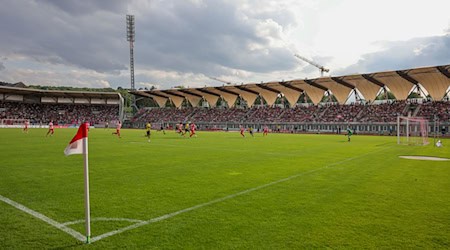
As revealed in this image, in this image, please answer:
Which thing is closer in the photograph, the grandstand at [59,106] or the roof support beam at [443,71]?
the roof support beam at [443,71]

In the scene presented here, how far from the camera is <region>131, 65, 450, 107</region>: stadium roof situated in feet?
182

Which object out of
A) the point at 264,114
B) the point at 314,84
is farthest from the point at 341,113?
the point at 264,114

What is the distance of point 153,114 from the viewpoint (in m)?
99.1

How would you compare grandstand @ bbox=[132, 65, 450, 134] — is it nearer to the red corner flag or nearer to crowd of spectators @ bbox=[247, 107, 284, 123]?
crowd of spectators @ bbox=[247, 107, 284, 123]

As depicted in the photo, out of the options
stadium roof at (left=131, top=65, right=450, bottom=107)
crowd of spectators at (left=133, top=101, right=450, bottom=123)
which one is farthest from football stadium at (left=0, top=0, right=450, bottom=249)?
crowd of spectators at (left=133, top=101, right=450, bottom=123)

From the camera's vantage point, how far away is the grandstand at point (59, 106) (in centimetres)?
8238

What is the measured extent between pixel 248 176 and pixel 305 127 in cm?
6093

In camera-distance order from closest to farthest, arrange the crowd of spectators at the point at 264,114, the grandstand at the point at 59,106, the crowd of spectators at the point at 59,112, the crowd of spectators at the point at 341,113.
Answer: the crowd of spectators at the point at 341,113, the crowd of spectators at the point at 264,114, the grandstand at the point at 59,106, the crowd of spectators at the point at 59,112

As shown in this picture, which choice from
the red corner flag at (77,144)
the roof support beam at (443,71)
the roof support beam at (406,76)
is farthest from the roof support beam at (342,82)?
the red corner flag at (77,144)

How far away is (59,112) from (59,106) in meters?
2.54

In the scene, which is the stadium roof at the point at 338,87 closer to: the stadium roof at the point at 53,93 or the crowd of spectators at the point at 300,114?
the crowd of spectators at the point at 300,114

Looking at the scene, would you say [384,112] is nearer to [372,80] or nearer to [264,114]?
[372,80]

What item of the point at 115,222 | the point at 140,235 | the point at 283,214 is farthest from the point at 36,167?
the point at 283,214

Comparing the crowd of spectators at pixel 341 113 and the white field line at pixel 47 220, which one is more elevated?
the crowd of spectators at pixel 341 113
